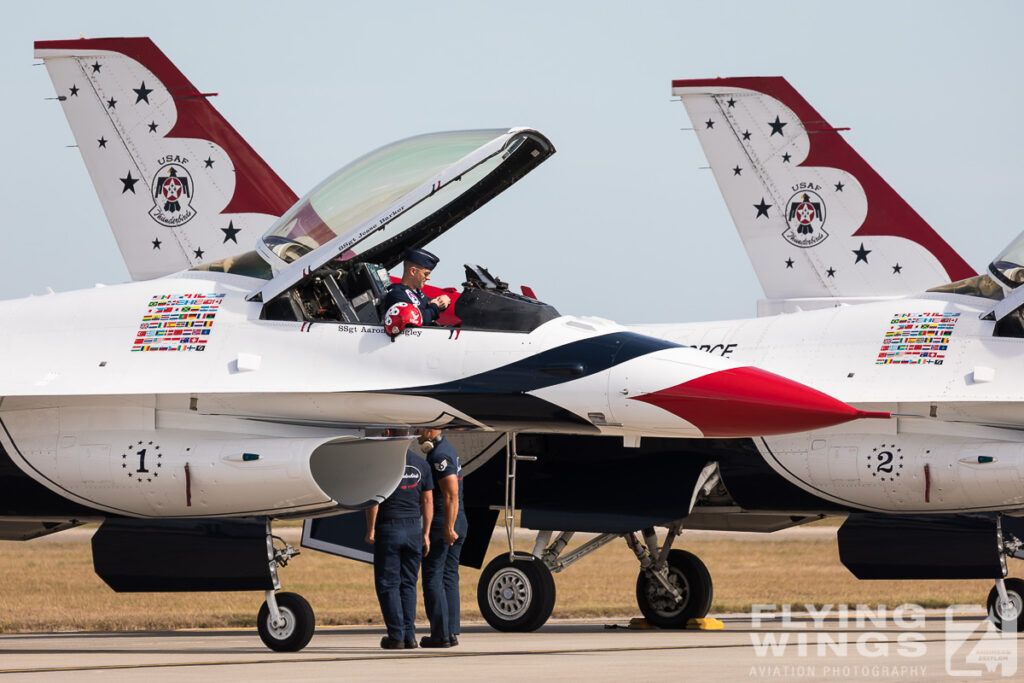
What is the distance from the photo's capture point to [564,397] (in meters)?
11.5

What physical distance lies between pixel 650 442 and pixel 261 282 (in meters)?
4.33

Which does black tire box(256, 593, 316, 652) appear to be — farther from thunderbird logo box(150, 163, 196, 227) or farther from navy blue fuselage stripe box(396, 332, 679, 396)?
thunderbird logo box(150, 163, 196, 227)

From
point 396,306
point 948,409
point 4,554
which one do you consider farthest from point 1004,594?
point 4,554

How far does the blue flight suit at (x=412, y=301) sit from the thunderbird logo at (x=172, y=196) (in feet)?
41.0

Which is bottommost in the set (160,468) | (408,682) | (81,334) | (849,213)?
(408,682)

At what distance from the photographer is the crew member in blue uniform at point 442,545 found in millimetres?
12164

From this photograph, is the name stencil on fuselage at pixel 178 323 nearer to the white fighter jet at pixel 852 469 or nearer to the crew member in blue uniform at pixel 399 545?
the crew member in blue uniform at pixel 399 545

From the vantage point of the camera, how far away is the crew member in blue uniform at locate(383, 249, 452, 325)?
475 inches

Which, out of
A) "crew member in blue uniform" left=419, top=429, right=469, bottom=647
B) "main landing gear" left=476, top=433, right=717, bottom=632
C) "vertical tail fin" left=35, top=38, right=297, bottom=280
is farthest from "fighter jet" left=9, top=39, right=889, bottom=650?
"vertical tail fin" left=35, top=38, right=297, bottom=280

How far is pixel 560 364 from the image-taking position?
11.5m

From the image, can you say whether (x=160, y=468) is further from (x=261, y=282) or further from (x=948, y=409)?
(x=948, y=409)

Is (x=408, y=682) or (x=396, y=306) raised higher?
(x=396, y=306)

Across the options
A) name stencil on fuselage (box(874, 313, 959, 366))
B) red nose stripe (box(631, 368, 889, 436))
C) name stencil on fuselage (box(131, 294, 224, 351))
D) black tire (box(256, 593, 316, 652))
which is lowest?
black tire (box(256, 593, 316, 652))

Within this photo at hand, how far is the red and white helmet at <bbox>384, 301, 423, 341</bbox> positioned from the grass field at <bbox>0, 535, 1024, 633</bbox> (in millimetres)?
6647
